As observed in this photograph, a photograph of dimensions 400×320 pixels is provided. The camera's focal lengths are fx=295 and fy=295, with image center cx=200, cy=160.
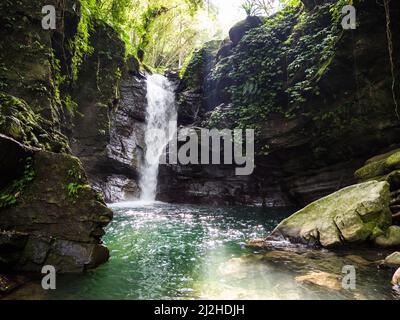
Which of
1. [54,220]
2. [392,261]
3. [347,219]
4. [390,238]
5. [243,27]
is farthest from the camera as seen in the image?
[243,27]

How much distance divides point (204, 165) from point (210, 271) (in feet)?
32.1

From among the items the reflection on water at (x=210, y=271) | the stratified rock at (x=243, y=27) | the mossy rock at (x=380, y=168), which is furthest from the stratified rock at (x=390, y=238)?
the stratified rock at (x=243, y=27)

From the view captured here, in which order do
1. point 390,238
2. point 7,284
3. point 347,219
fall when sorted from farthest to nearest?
1. point 347,219
2. point 390,238
3. point 7,284

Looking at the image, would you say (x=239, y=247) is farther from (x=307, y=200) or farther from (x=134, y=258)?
(x=307, y=200)

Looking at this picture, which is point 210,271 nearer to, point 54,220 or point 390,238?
point 54,220

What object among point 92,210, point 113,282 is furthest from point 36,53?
point 113,282

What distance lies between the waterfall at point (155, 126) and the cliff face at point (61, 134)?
0.60 m

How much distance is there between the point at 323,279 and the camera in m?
4.45

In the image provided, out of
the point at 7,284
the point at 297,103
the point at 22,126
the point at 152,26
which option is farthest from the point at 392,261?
the point at 152,26

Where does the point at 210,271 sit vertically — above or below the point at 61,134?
below

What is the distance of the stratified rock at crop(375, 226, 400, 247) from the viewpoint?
A: 577cm

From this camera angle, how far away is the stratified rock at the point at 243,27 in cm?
1580

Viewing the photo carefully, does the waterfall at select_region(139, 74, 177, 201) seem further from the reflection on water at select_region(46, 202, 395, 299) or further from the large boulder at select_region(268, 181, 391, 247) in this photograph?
the large boulder at select_region(268, 181, 391, 247)

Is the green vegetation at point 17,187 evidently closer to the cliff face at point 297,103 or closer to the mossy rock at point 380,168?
the mossy rock at point 380,168
